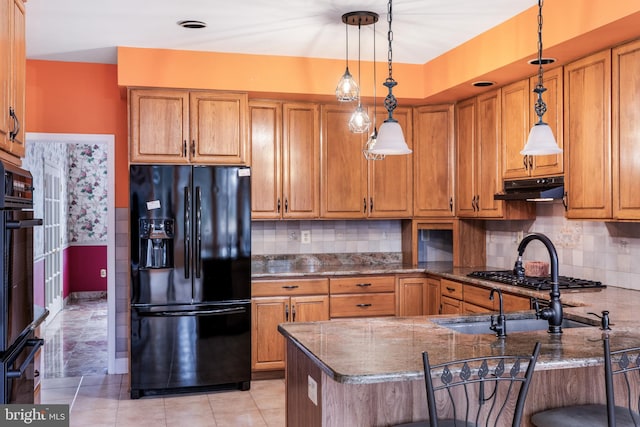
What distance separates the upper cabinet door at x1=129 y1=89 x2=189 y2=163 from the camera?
448 cm

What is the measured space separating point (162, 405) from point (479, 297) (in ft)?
7.80

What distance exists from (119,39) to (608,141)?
129 inches

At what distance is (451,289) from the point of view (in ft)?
15.1

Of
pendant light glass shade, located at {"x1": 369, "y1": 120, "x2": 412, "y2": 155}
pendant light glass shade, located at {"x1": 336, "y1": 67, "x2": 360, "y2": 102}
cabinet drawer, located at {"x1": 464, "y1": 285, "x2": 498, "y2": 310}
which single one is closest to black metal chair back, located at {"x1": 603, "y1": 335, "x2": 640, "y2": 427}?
pendant light glass shade, located at {"x1": 369, "y1": 120, "x2": 412, "y2": 155}

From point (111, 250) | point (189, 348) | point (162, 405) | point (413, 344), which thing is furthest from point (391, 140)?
point (111, 250)

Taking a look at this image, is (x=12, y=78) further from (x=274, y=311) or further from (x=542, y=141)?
(x=274, y=311)

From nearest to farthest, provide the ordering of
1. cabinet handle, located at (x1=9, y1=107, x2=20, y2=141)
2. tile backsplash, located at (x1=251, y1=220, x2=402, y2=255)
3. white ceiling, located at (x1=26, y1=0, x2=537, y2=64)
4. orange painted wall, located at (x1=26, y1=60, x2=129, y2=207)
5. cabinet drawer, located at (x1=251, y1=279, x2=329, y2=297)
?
cabinet handle, located at (x1=9, y1=107, x2=20, y2=141), white ceiling, located at (x1=26, y1=0, x2=537, y2=64), cabinet drawer, located at (x1=251, y1=279, x2=329, y2=297), orange painted wall, located at (x1=26, y1=60, x2=129, y2=207), tile backsplash, located at (x1=251, y1=220, x2=402, y2=255)

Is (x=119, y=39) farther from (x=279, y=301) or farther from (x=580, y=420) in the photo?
(x=580, y=420)

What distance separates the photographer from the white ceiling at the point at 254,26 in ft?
11.7

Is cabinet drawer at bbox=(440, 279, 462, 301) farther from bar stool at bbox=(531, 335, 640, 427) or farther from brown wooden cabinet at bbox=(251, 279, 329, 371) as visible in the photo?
bar stool at bbox=(531, 335, 640, 427)

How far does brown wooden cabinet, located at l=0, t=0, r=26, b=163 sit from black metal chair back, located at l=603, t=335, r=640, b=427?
2351 mm

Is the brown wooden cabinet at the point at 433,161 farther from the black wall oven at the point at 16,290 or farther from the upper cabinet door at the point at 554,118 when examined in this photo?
the black wall oven at the point at 16,290

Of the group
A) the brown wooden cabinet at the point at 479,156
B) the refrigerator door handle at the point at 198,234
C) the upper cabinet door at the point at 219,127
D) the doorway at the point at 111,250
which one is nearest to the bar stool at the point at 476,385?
the brown wooden cabinet at the point at 479,156

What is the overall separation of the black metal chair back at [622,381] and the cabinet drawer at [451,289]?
81.8 inches
